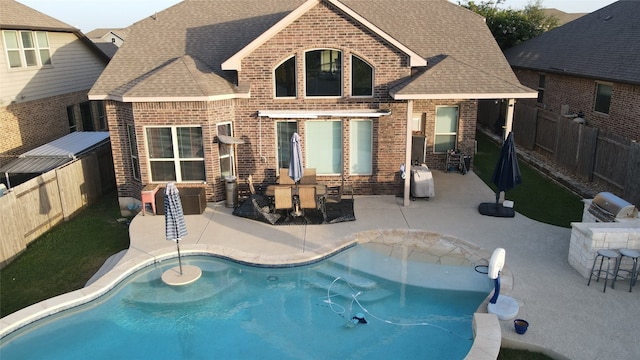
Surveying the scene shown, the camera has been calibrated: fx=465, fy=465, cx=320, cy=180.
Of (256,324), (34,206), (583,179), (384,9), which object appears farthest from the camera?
(384,9)

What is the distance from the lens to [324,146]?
1533 centimetres

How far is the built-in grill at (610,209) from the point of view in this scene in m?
10.8

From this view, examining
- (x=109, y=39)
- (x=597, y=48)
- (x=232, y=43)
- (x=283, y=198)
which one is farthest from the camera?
(x=109, y=39)

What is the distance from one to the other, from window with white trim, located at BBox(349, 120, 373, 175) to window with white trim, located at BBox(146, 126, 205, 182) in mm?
4789

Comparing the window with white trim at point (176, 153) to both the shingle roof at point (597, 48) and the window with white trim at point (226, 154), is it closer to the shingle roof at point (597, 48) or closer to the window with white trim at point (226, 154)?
the window with white trim at point (226, 154)

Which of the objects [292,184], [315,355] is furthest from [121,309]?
[292,184]

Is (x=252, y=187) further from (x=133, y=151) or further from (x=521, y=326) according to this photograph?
(x=521, y=326)

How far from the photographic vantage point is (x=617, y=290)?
968 cm

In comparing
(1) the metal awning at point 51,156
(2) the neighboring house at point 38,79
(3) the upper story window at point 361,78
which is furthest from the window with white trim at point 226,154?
(2) the neighboring house at point 38,79

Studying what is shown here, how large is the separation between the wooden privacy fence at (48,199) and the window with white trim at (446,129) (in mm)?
12587

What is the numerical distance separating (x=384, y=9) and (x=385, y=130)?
22.9 ft

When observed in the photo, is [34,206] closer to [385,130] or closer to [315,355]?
[315,355]

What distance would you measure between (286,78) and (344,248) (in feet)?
19.5

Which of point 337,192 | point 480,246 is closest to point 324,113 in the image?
point 337,192
